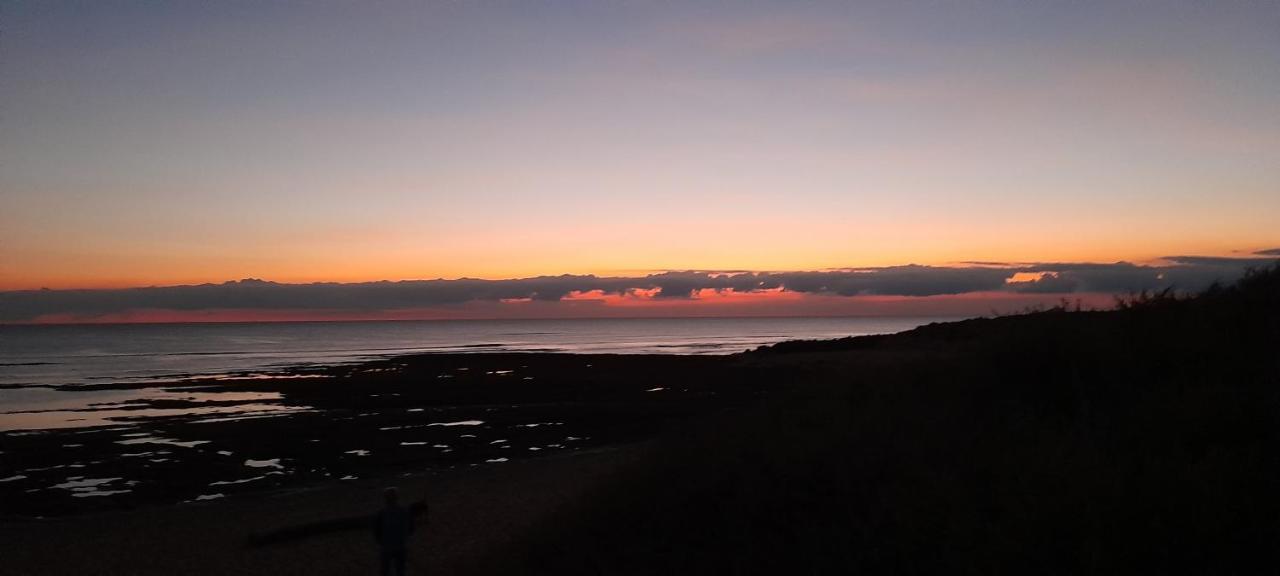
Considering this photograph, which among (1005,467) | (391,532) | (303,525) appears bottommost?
(303,525)

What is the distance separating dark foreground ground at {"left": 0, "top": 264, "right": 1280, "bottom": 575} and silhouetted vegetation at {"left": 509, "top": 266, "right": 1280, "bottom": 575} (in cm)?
2

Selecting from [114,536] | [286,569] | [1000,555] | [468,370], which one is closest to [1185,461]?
[1000,555]

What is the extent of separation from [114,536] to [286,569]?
5229 mm

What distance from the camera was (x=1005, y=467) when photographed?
301 inches

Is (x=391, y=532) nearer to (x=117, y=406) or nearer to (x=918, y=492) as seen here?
(x=918, y=492)

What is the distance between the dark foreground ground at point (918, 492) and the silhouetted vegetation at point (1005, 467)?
2 cm

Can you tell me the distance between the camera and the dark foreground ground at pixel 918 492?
259 inches

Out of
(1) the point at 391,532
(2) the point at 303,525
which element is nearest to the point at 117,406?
(2) the point at 303,525

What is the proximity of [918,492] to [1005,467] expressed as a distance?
2.65 feet

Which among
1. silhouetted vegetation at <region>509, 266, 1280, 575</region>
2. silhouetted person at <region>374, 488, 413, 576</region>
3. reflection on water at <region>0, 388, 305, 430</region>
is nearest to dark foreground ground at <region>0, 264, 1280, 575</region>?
silhouetted vegetation at <region>509, 266, 1280, 575</region>

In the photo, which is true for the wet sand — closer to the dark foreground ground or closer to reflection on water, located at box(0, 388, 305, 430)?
the dark foreground ground

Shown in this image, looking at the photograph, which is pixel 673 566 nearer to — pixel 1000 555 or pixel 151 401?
pixel 1000 555

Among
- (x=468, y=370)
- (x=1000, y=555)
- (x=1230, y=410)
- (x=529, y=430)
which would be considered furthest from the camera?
(x=468, y=370)

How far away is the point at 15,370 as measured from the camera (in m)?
71.2
